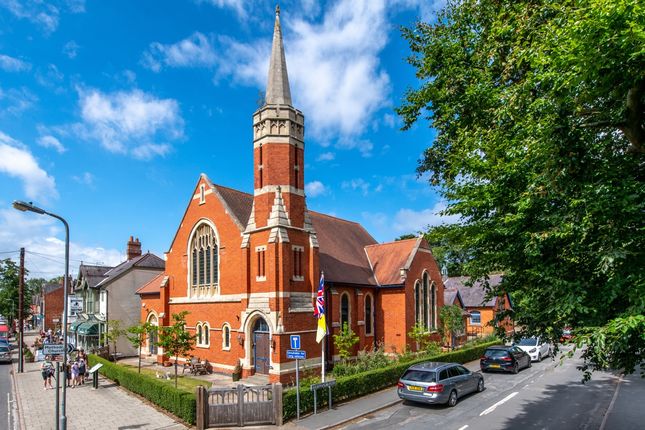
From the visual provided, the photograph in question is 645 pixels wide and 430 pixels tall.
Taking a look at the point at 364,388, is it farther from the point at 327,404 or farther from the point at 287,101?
the point at 287,101

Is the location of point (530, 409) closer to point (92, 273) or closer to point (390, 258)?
point (390, 258)

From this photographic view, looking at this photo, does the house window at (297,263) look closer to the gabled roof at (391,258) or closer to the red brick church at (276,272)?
the red brick church at (276,272)

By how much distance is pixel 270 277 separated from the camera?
71.8ft

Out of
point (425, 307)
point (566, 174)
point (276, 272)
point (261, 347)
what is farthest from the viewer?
point (425, 307)

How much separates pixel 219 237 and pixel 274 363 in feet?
30.8

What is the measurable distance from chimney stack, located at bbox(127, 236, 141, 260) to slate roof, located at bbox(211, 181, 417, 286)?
71.6ft

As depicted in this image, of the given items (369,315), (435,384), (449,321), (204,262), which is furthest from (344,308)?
(435,384)

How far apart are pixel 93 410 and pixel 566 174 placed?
66.8ft

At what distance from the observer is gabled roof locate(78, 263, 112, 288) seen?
1646 inches

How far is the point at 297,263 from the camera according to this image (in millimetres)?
22953

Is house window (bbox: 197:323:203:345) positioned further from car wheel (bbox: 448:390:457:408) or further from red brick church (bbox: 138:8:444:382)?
car wheel (bbox: 448:390:457:408)

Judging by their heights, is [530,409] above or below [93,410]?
above

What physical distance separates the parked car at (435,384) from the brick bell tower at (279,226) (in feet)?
22.5

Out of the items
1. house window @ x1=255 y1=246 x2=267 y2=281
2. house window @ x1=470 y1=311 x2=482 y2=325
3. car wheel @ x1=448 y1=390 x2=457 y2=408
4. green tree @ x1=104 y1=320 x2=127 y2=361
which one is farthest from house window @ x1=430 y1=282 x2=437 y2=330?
green tree @ x1=104 y1=320 x2=127 y2=361
